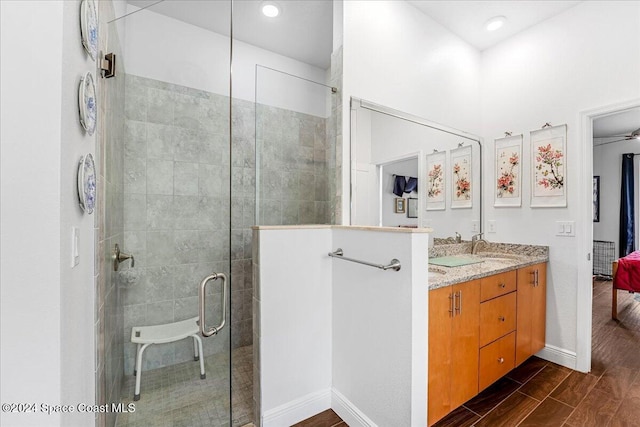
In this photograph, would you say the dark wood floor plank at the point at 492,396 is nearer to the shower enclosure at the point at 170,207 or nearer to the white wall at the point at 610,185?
the shower enclosure at the point at 170,207

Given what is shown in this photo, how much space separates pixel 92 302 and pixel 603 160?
7646 mm

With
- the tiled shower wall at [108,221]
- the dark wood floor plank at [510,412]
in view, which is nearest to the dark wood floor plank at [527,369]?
the dark wood floor plank at [510,412]

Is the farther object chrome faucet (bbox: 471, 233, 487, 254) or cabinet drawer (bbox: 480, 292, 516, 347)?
chrome faucet (bbox: 471, 233, 487, 254)

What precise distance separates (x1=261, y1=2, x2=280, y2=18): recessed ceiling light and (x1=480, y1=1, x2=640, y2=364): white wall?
2167mm

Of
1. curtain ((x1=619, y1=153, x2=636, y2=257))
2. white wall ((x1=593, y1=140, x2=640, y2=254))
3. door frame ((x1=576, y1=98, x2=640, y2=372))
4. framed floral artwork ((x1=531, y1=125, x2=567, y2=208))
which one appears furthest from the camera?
white wall ((x1=593, y1=140, x2=640, y2=254))

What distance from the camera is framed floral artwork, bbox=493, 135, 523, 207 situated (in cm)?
252

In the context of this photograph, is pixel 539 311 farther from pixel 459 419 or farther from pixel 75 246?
pixel 75 246

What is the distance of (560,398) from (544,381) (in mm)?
205

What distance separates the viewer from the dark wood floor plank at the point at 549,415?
1.61 metres

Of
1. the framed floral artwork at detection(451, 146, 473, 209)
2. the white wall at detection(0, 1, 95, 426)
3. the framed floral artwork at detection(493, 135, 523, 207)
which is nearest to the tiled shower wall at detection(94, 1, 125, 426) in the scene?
the white wall at detection(0, 1, 95, 426)

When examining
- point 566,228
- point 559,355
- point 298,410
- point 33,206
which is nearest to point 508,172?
point 566,228

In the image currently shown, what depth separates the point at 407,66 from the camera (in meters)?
2.24

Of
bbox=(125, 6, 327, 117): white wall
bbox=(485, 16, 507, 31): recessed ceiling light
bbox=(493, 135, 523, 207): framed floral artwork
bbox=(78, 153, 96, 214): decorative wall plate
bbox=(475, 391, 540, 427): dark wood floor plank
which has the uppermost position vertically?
bbox=(485, 16, 507, 31): recessed ceiling light

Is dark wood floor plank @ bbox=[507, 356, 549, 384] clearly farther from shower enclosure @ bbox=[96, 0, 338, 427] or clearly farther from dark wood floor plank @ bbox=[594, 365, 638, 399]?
shower enclosure @ bbox=[96, 0, 338, 427]
